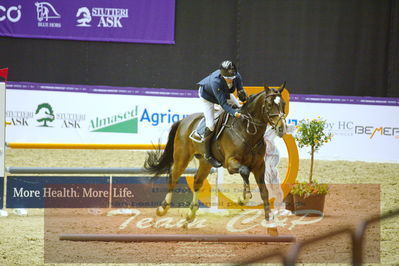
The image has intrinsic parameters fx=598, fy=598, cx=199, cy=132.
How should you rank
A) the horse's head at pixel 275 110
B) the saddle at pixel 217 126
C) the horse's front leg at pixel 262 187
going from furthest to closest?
the saddle at pixel 217 126, the horse's front leg at pixel 262 187, the horse's head at pixel 275 110

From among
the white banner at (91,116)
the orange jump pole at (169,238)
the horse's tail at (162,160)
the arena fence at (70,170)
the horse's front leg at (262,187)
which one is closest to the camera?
the orange jump pole at (169,238)

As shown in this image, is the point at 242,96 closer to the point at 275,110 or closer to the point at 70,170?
the point at 275,110

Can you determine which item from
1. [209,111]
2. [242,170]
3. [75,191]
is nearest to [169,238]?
[242,170]

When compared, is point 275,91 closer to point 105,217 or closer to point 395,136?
point 105,217

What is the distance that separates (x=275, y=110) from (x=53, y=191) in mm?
3380

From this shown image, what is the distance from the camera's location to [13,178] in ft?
27.0

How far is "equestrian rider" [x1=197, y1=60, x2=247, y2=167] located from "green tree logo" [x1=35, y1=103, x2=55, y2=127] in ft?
22.0

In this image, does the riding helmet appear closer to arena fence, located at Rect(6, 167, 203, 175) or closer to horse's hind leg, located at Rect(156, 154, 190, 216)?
horse's hind leg, located at Rect(156, 154, 190, 216)

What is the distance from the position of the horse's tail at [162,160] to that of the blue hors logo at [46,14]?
26.3 feet

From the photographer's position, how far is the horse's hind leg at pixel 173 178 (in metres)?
8.10

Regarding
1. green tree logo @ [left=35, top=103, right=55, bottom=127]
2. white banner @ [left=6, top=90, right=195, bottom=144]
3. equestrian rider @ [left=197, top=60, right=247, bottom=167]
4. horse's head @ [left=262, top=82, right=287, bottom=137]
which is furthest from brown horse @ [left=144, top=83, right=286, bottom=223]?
green tree logo @ [left=35, top=103, right=55, bottom=127]

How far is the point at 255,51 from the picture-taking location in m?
15.4

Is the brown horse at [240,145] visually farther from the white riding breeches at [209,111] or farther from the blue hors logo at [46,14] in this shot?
the blue hors logo at [46,14]

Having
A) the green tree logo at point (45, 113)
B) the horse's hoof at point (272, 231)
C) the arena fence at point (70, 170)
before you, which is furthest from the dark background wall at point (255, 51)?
the horse's hoof at point (272, 231)
